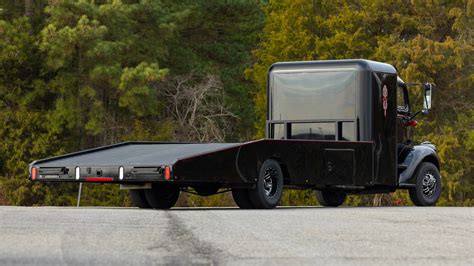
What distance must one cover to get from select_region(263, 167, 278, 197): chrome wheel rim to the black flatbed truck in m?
0.02

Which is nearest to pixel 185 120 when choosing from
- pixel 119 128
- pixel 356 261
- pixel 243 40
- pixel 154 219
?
pixel 119 128

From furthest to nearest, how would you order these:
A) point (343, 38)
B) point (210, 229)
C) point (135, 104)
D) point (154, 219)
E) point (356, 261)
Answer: point (343, 38) → point (135, 104) → point (154, 219) → point (210, 229) → point (356, 261)

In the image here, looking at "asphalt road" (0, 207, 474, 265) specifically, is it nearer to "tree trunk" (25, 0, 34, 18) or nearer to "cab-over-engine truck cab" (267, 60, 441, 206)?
"cab-over-engine truck cab" (267, 60, 441, 206)

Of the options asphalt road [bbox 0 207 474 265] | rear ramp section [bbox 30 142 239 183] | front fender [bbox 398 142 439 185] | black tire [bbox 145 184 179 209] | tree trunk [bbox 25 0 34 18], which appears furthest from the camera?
tree trunk [bbox 25 0 34 18]

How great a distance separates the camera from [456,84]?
4878cm

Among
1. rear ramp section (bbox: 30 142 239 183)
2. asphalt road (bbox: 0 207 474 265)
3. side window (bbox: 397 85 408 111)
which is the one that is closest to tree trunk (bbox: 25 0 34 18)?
side window (bbox: 397 85 408 111)

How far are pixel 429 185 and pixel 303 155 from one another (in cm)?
434

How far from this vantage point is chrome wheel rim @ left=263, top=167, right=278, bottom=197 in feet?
65.7

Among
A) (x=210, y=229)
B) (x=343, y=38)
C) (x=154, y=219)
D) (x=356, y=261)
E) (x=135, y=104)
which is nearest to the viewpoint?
(x=356, y=261)

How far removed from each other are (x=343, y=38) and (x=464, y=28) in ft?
15.5

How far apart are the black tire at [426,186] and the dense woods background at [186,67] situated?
51.6ft

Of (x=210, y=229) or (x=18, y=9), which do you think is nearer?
(x=210, y=229)

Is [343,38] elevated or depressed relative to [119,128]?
elevated

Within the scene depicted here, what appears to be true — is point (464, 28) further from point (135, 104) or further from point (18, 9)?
point (18, 9)
